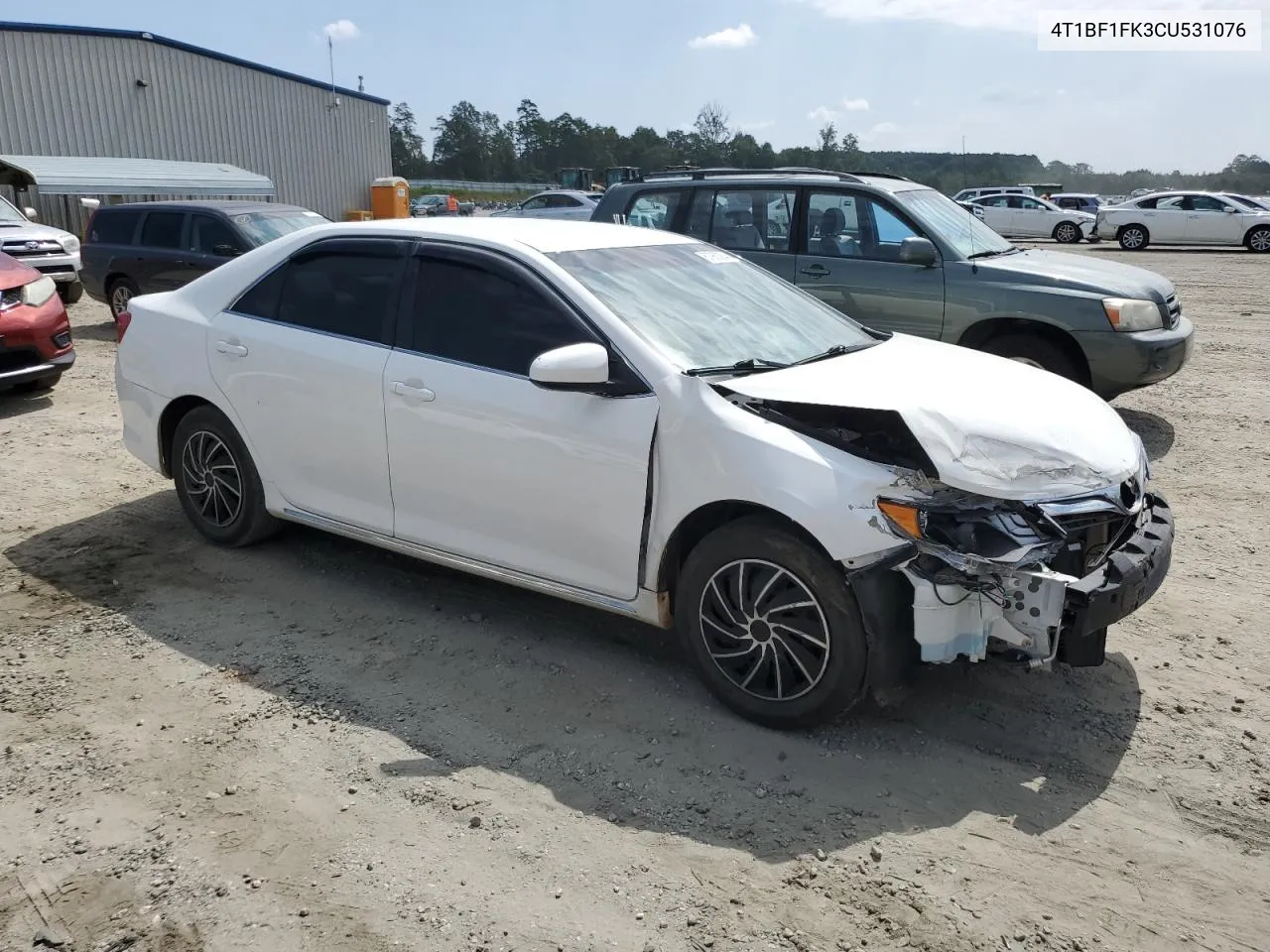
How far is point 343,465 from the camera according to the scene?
4598mm

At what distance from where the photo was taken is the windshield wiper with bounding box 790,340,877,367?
417cm

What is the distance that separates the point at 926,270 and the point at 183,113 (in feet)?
90.4

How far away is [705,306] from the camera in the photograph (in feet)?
14.1

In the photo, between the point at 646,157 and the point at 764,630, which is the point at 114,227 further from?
the point at 646,157

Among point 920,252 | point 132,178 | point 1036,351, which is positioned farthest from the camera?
point 132,178

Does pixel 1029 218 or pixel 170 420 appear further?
pixel 1029 218

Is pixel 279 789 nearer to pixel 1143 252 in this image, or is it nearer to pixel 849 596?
pixel 849 596

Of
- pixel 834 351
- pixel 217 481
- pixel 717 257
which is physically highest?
pixel 717 257

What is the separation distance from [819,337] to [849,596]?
1.52m

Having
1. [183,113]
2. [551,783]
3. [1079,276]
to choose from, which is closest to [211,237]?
[1079,276]

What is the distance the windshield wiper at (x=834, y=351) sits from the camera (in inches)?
164

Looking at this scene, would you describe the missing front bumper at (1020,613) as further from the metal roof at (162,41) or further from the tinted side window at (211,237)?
the metal roof at (162,41)

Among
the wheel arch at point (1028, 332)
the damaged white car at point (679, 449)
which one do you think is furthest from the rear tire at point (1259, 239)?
the damaged white car at point (679, 449)

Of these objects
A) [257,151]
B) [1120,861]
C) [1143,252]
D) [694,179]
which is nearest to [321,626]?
[1120,861]
